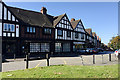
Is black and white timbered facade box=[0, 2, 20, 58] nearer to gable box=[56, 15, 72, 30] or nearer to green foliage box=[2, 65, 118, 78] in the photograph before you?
gable box=[56, 15, 72, 30]

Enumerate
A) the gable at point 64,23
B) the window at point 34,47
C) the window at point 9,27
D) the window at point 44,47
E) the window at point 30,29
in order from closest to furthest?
the window at point 9,27, the window at point 30,29, the window at point 34,47, the window at point 44,47, the gable at point 64,23

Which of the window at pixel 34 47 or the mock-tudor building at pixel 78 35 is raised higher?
the mock-tudor building at pixel 78 35

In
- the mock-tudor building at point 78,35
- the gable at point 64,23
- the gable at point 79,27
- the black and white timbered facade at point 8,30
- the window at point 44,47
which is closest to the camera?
the black and white timbered facade at point 8,30

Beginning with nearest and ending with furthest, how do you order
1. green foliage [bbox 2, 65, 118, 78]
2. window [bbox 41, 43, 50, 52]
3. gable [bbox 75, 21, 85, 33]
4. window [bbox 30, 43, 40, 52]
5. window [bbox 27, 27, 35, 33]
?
green foliage [bbox 2, 65, 118, 78] < window [bbox 27, 27, 35, 33] < window [bbox 30, 43, 40, 52] < window [bbox 41, 43, 50, 52] < gable [bbox 75, 21, 85, 33]

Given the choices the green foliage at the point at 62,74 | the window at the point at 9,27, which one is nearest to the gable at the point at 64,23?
the window at the point at 9,27

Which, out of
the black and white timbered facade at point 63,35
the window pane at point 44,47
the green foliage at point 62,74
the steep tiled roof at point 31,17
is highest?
the steep tiled roof at point 31,17

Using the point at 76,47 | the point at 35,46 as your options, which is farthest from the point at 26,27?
the point at 76,47

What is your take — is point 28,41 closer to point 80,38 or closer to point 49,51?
point 49,51

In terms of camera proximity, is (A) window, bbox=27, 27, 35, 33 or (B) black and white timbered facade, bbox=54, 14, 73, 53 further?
(B) black and white timbered facade, bbox=54, 14, 73, 53

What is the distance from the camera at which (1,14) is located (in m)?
18.2

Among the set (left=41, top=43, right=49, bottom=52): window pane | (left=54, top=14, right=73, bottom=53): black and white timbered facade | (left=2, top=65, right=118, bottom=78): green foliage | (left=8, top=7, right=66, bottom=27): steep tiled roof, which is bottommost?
(left=2, top=65, right=118, bottom=78): green foliage

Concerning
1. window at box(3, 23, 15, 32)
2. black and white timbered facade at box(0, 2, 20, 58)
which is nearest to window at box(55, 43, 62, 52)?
black and white timbered facade at box(0, 2, 20, 58)

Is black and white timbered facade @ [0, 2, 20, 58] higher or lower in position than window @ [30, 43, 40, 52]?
higher

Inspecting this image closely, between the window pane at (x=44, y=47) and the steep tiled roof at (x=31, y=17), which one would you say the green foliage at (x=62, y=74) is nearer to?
the steep tiled roof at (x=31, y=17)
